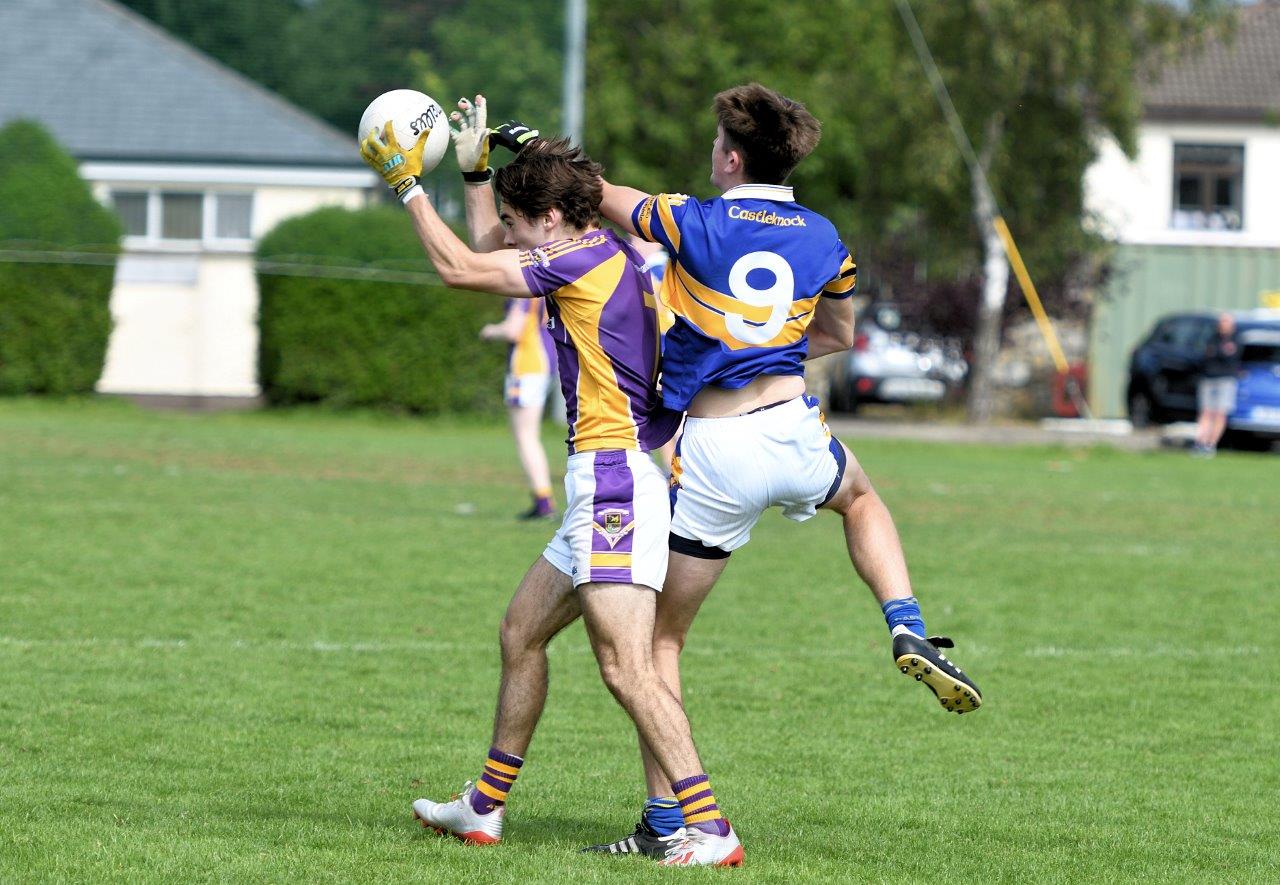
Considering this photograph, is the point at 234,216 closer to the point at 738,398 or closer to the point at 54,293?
the point at 54,293

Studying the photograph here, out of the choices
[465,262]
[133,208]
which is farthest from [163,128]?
[465,262]

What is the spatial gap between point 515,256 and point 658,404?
2.02 ft

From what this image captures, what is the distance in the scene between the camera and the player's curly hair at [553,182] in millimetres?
5168

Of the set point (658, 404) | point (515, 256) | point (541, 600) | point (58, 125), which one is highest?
point (58, 125)

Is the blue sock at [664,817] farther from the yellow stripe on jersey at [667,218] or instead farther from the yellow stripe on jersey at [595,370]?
the yellow stripe on jersey at [667,218]

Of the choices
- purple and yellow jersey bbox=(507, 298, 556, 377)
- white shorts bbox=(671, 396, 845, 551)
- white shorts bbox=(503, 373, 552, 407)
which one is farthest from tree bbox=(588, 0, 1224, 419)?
white shorts bbox=(671, 396, 845, 551)

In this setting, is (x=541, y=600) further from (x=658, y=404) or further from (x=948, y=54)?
(x=948, y=54)

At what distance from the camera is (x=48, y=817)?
5.43 meters

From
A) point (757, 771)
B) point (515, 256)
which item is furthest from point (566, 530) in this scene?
point (757, 771)

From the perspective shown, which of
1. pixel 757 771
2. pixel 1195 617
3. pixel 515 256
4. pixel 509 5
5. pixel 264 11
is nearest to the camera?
pixel 515 256

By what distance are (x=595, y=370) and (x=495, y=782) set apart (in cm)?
122

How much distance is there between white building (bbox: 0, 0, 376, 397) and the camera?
3191 centimetres

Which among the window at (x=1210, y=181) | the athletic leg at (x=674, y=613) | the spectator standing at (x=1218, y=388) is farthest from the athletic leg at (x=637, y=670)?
the window at (x=1210, y=181)

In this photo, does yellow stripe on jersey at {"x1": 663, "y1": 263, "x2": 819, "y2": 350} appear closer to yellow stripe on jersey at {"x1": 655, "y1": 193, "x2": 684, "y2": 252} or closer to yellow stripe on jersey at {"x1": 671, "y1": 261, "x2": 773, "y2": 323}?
yellow stripe on jersey at {"x1": 671, "y1": 261, "x2": 773, "y2": 323}
